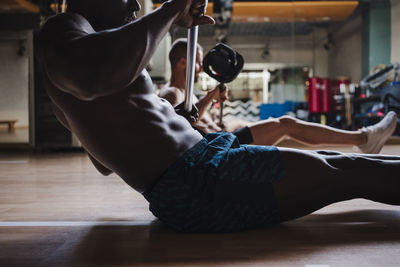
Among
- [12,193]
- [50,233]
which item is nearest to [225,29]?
[12,193]

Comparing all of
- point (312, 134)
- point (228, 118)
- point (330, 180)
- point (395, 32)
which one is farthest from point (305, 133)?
point (395, 32)

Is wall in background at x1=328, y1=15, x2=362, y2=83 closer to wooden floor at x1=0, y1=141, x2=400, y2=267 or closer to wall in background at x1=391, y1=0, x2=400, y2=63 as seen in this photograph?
wall in background at x1=391, y1=0, x2=400, y2=63

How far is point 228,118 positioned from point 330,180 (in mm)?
5143

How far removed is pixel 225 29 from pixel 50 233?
23.2ft

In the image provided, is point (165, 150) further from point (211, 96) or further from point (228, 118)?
point (228, 118)

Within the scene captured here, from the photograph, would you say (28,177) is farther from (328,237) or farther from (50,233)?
(328,237)

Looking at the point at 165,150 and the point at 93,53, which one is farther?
the point at 165,150

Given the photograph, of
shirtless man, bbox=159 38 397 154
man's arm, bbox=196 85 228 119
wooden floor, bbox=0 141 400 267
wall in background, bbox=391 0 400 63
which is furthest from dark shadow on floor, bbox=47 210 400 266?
wall in background, bbox=391 0 400 63

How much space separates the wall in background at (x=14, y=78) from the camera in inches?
213

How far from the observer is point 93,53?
2.80ft

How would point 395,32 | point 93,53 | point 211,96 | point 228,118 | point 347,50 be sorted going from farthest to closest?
point 347,50 → point 395,32 → point 228,118 → point 211,96 → point 93,53

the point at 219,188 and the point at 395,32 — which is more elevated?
the point at 395,32

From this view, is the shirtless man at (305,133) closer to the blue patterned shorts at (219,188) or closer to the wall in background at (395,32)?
the blue patterned shorts at (219,188)

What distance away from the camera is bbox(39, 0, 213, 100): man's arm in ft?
2.80
